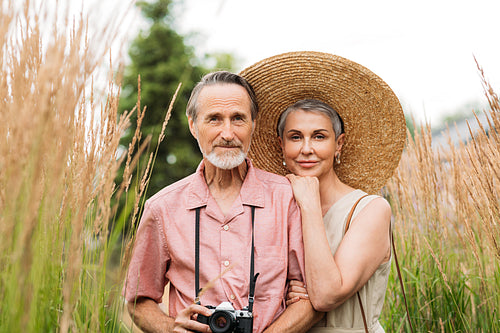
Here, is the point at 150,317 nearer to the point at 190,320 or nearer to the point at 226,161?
the point at 190,320

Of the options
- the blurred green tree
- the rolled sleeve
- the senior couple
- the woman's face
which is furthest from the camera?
the blurred green tree

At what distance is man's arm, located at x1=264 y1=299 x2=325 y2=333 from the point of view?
2.19 metres


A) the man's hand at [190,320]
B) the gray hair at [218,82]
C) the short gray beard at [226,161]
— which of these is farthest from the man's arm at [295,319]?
the gray hair at [218,82]

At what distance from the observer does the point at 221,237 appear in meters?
A: 2.35

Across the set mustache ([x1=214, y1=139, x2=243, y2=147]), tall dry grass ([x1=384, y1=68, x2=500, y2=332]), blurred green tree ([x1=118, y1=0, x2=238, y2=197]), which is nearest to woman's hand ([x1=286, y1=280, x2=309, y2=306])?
mustache ([x1=214, y1=139, x2=243, y2=147])

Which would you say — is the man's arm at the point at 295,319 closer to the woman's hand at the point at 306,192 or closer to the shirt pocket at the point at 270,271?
the shirt pocket at the point at 270,271

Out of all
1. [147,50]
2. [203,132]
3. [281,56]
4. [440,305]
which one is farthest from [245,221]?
[147,50]

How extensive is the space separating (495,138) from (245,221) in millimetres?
1467

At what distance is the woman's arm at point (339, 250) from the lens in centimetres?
221

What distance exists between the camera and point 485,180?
2.63m

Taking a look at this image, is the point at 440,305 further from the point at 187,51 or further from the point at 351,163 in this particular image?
the point at 187,51

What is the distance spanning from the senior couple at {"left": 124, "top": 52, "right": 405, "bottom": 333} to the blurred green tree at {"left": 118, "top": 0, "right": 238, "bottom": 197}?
13.3m

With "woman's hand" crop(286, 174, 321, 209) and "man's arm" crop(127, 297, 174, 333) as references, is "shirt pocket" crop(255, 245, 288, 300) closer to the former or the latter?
"woman's hand" crop(286, 174, 321, 209)

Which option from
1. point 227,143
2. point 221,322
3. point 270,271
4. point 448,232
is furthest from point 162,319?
point 448,232
